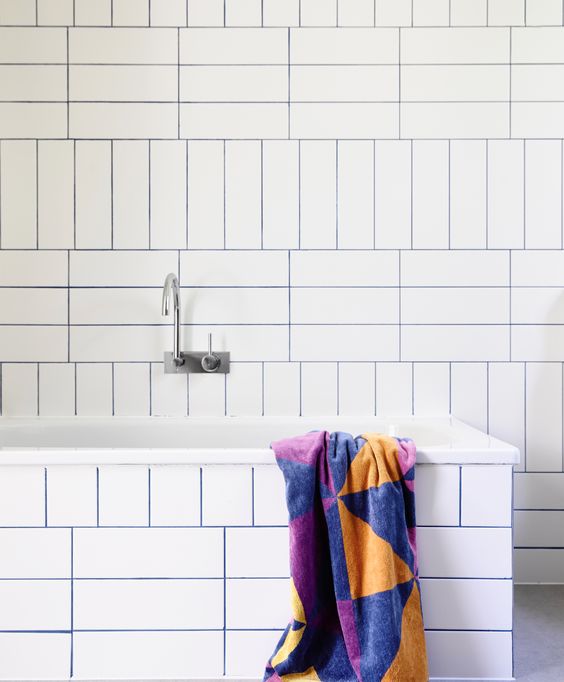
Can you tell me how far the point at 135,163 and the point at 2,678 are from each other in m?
1.60

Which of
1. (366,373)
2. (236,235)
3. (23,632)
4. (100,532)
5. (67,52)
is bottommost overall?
(23,632)

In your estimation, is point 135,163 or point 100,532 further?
point 135,163

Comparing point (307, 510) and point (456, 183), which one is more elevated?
point (456, 183)

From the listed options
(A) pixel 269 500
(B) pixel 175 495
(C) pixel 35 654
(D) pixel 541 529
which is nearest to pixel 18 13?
(B) pixel 175 495

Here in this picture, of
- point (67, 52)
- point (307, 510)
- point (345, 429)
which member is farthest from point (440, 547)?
point (67, 52)

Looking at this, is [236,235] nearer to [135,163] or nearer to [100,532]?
[135,163]

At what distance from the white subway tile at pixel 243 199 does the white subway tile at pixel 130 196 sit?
0.93ft

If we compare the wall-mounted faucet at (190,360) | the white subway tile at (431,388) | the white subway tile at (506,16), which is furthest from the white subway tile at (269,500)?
the white subway tile at (506,16)

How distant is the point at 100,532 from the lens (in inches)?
62.1

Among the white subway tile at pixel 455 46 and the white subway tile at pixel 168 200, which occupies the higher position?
the white subway tile at pixel 455 46

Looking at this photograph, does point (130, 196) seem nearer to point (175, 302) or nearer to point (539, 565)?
point (175, 302)

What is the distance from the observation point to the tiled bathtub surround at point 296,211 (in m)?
2.29

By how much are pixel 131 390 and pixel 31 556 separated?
2.71 feet

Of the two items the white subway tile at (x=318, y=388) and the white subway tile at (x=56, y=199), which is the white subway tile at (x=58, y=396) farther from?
the white subway tile at (x=318, y=388)
